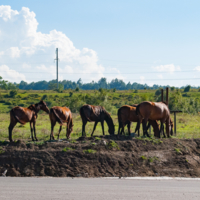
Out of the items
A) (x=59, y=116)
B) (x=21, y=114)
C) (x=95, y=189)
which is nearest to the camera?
(x=95, y=189)

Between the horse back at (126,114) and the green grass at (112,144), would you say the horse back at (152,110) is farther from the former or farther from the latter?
the green grass at (112,144)

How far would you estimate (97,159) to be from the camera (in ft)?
40.7

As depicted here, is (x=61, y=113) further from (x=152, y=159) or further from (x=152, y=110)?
(x=152, y=159)

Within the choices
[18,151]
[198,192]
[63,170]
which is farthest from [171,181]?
[18,151]

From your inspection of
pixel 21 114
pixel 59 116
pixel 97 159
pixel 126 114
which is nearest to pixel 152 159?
pixel 97 159

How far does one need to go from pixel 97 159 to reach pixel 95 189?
306cm

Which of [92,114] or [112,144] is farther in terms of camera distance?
[92,114]

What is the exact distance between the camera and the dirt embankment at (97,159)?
11.9 metres

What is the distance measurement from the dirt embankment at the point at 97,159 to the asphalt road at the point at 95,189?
0.83 metres

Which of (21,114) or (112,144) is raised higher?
(21,114)

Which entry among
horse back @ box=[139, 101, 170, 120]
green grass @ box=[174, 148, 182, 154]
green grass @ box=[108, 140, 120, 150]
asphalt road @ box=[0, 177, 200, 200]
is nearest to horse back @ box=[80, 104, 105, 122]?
horse back @ box=[139, 101, 170, 120]

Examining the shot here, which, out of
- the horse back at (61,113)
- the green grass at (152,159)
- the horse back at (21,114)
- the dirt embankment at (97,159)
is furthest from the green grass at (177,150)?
the horse back at (21,114)

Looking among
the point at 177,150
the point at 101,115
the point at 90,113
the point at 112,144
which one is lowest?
the point at 177,150

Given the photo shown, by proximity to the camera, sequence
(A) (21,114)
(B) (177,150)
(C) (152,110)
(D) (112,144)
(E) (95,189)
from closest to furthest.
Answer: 1. (E) (95,189)
2. (D) (112,144)
3. (B) (177,150)
4. (A) (21,114)
5. (C) (152,110)
